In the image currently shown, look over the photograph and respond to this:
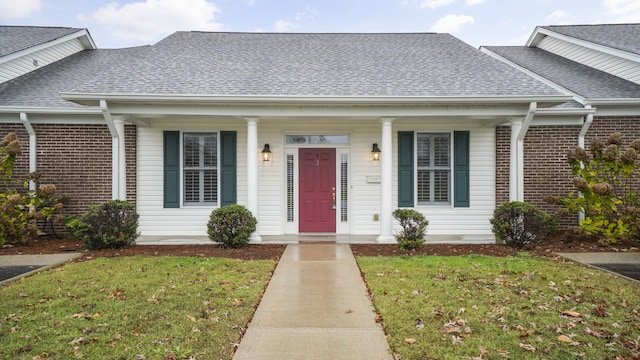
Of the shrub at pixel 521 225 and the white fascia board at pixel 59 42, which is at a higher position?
the white fascia board at pixel 59 42

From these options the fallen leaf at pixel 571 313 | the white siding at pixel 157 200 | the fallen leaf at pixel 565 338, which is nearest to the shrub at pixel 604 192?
the fallen leaf at pixel 571 313

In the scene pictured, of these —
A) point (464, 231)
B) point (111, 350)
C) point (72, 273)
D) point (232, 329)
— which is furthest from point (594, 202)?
point (72, 273)

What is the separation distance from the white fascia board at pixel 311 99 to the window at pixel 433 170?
1594mm

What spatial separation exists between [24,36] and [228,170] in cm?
831

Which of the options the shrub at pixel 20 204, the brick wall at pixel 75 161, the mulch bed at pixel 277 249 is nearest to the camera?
the mulch bed at pixel 277 249

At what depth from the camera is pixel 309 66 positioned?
906 centimetres

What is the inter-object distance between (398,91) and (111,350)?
6554 mm

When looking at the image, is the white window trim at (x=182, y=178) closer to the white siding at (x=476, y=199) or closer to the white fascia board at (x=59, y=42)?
the white siding at (x=476, y=199)

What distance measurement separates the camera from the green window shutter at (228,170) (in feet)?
28.5

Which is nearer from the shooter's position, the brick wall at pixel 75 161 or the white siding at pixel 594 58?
the brick wall at pixel 75 161

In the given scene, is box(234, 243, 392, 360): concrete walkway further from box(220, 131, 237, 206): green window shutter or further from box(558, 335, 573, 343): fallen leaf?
box(220, 131, 237, 206): green window shutter

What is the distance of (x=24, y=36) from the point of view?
1109 cm

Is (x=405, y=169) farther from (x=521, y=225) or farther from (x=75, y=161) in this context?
(x=75, y=161)

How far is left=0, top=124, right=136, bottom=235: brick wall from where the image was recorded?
834 cm
